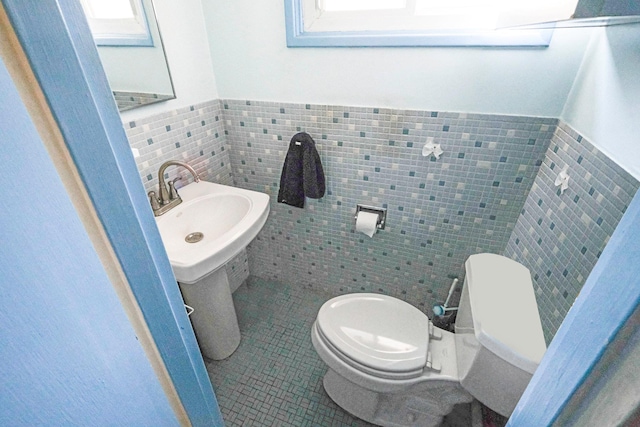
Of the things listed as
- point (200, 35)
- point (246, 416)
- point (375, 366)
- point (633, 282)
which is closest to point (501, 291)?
point (375, 366)

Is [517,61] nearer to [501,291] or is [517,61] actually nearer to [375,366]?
[501,291]

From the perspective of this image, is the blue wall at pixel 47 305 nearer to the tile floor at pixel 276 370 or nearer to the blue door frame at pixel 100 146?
the blue door frame at pixel 100 146

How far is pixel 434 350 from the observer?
113 centimetres

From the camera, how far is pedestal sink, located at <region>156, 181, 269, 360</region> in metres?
1.10

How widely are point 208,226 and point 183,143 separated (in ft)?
1.31

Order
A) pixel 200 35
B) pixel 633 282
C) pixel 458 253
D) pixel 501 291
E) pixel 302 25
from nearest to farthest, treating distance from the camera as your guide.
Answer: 1. pixel 633 282
2. pixel 501 291
3. pixel 302 25
4. pixel 200 35
5. pixel 458 253

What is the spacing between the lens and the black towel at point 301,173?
1.38 metres

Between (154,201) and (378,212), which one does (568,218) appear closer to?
A: (378,212)

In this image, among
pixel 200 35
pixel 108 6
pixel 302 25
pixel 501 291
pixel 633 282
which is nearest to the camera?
pixel 633 282

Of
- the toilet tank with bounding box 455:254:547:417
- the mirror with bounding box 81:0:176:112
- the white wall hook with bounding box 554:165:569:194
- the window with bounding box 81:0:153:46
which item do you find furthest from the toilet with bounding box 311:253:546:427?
the window with bounding box 81:0:153:46

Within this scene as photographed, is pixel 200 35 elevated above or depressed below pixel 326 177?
above

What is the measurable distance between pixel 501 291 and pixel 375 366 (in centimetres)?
49

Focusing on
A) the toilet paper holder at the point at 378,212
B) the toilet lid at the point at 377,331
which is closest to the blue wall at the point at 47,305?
the toilet lid at the point at 377,331

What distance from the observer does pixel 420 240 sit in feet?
4.90
